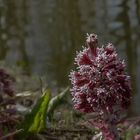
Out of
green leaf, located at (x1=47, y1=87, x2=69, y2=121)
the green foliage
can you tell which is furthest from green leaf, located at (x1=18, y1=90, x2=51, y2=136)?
green leaf, located at (x1=47, y1=87, x2=69, y2=121)

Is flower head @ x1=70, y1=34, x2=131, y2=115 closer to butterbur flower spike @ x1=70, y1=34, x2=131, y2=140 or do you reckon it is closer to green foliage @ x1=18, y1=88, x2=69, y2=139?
butterbur flower spike @ x1=70, y1=34, x2=131, y2=140

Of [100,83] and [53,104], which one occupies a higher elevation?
[53,104]

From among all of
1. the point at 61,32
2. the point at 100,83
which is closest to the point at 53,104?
the point at 100,83

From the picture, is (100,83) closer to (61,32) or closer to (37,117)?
(37,117)

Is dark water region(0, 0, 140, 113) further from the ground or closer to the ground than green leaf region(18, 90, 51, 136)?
further from the ground

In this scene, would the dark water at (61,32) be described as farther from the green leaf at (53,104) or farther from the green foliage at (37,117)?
the green foliage at (37,117)

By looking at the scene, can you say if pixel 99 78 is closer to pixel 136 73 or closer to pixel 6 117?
pixel 6 117
